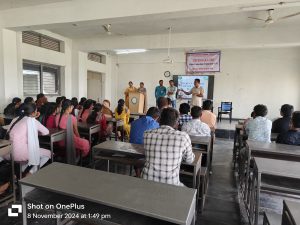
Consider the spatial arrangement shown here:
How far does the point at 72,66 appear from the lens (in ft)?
24.1

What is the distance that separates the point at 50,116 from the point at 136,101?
3.85 meters

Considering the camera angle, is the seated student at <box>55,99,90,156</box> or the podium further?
the podium

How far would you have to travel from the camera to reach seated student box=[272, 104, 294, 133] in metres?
3.14

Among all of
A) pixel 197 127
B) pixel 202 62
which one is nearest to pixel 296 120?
pixel 197 127

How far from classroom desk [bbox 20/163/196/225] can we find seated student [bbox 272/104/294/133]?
2.62 meters

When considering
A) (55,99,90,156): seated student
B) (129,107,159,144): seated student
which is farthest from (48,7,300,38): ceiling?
(129,107,159,144): seated student

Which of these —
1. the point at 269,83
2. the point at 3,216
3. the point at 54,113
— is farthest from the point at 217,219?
the point at 269,83

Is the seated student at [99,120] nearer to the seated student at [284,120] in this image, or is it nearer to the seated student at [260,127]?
the seated student at [260,127]

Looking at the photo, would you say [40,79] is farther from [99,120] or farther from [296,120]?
[296,120]

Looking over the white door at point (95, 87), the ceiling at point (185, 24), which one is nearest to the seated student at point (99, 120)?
the ceiling at point (185, 24)

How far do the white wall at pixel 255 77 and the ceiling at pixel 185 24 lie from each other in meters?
3.03

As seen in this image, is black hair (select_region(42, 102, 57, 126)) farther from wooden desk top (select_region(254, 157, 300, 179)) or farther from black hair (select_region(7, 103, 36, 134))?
wooden desk top (select_region(254, 157, 300, 179))

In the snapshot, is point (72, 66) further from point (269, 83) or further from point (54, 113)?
point (269, 83)

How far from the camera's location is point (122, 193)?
123 cm
